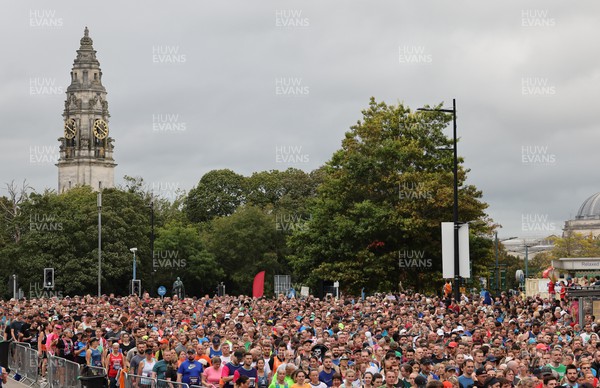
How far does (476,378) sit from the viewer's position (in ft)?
50.1

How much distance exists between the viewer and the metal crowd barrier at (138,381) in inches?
659

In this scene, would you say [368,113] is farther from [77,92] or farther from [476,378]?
[77,92]

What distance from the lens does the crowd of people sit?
50.5 feet

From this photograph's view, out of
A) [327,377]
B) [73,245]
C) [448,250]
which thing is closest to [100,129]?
[73,245]

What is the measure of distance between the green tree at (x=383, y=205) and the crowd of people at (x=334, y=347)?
921 inches

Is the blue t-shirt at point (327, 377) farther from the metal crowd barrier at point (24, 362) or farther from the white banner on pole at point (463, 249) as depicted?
the white banner on pole at point (463, 249)

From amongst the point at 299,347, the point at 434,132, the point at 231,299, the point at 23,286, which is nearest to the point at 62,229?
the point at 23,286

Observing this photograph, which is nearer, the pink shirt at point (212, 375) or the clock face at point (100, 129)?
the pink shirt at point (212, 375)

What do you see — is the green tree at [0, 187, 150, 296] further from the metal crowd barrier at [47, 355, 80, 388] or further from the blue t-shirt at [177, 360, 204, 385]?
the blue t-shirt at [177, 360, 204, 385]

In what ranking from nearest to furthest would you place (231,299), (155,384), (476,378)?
(476,378) → (155,384) → (231,299)

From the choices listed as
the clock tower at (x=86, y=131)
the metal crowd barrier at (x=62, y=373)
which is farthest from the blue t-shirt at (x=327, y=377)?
the clock tower at (x=86, y=131)

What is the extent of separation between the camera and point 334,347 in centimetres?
1791

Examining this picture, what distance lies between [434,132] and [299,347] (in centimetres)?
4037

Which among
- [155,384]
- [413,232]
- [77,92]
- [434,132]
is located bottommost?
[155,384]
